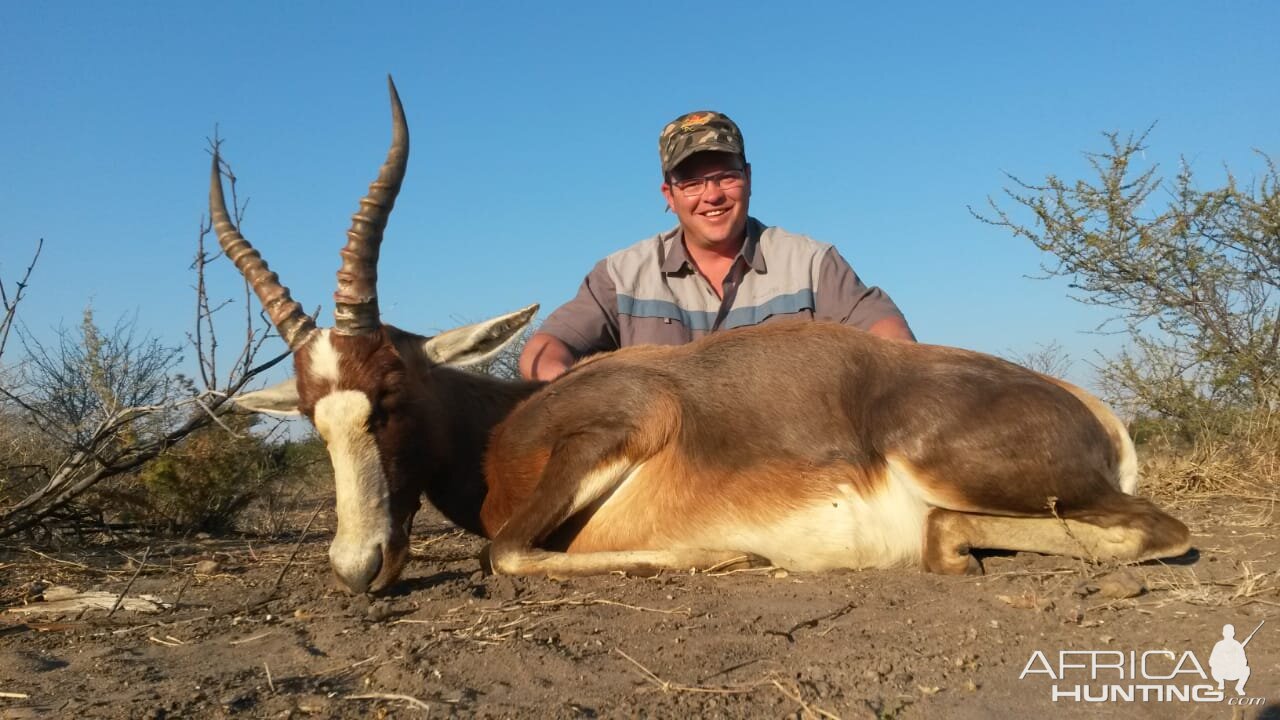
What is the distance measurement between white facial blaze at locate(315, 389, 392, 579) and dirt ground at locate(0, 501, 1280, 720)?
0.23 metres

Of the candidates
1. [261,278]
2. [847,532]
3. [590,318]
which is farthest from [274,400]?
[847,532]

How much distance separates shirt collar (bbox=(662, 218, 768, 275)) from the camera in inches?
289

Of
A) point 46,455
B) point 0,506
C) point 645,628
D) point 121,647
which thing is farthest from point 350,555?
point 46,455

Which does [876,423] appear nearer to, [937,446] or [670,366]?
[937,446]

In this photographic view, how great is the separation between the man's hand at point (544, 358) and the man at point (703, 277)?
0.4 inches

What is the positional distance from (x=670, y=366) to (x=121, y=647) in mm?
2912

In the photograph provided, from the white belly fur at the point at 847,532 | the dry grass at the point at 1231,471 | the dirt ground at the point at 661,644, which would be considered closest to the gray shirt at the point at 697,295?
the white belly fur at the point at 847,532

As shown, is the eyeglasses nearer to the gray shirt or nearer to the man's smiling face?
the man's smiling face

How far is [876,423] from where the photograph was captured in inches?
180

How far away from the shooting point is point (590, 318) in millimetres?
7312

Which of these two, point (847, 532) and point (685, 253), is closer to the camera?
point (847, 532)

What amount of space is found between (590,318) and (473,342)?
2417mm

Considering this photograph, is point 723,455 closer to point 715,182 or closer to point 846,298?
point 846,298

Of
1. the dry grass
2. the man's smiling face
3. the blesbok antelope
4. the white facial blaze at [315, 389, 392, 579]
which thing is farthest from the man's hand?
the dry grass
